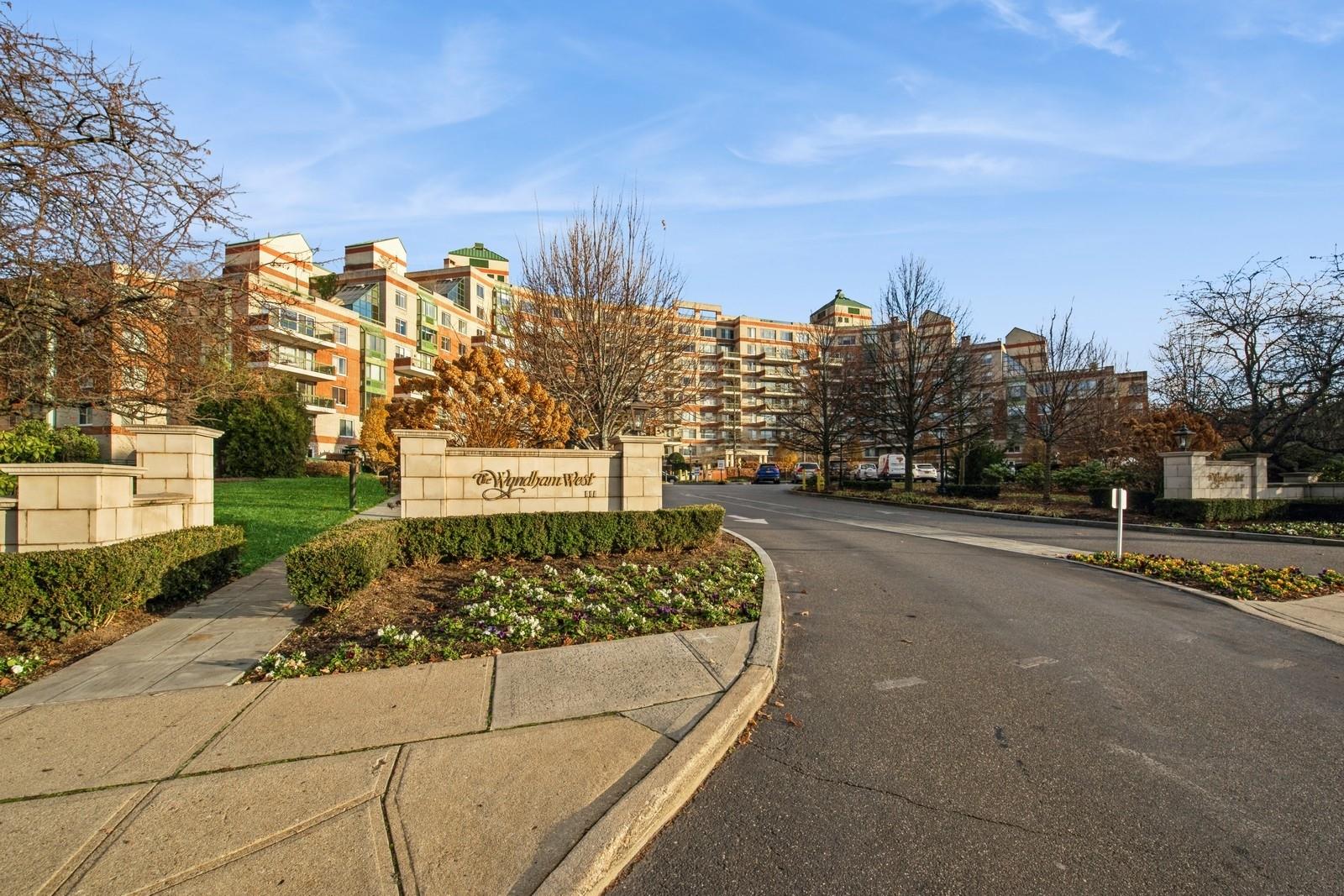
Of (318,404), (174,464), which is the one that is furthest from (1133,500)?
(318,404)

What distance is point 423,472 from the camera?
10023mm

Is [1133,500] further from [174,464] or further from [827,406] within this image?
[174,464]

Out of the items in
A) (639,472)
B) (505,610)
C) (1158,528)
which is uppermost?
(639,472)

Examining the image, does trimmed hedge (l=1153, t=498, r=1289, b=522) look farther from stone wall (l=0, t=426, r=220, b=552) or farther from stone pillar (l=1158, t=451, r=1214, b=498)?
stone wall (l=0, t=426, r=220, b=552)

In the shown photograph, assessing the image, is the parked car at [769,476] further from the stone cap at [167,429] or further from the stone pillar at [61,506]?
the stone pillar at [61,506]

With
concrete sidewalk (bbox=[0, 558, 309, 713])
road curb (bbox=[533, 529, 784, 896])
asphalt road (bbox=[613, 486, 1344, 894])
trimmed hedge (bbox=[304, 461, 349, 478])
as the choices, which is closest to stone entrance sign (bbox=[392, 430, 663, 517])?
concrete sidewalk (bbox=[0, 558, 309, 713])

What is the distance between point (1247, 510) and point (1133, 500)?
2.94 m

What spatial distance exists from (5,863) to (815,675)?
15.0 ft

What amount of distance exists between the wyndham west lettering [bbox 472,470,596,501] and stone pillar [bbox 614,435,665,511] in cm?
89

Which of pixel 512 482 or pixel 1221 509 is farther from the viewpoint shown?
pixel 1221 509

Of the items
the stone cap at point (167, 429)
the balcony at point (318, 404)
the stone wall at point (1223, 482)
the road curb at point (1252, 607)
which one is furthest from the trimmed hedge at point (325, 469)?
the stone wall at point (1223, 482)

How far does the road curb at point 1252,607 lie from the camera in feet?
21.9

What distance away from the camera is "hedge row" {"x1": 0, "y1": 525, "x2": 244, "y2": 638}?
561 cm

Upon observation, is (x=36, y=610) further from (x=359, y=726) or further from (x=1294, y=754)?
(x=1294, y=754)
